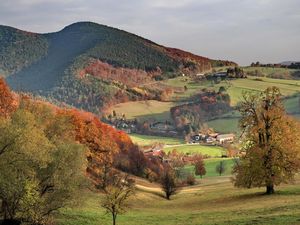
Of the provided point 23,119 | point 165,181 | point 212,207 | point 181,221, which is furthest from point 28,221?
point 165,181

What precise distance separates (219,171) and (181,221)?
312 feet

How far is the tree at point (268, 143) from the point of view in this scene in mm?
55219

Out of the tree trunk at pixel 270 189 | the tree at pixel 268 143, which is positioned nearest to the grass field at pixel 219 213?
the tree trunk at pixel 270 189

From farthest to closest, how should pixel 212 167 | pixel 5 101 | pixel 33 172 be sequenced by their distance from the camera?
pixel 212 167 < pixel 5 101 < pixel 33 172

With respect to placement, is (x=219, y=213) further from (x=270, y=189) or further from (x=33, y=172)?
(x=33, y=172)

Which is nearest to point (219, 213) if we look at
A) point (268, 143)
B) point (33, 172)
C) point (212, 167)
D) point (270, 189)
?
point (270, 189)

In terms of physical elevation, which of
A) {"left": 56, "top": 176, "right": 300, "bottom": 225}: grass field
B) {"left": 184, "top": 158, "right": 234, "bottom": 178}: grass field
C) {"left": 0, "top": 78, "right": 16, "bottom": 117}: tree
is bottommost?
{"left": 184, "top": 158, "right": 234, "bottom": 178}: grass field

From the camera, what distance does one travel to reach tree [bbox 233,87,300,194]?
→ 2174 inches

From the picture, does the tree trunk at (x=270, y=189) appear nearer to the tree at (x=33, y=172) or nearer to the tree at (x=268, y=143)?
the tree at (x=268, y=143)

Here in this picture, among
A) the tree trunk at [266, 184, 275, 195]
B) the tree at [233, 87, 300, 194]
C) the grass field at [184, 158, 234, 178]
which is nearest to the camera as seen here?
the tree at [233, 87, 300, 194]

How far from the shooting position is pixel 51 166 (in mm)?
46688

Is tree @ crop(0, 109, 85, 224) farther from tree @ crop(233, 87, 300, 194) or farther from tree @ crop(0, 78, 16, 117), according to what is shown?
tree @ crop(0, 78, 16, 117)

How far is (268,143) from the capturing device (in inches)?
2202

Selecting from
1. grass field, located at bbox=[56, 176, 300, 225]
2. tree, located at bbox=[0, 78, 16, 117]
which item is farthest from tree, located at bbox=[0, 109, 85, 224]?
tree, located at bbox=[0, 78, 16, 117]
